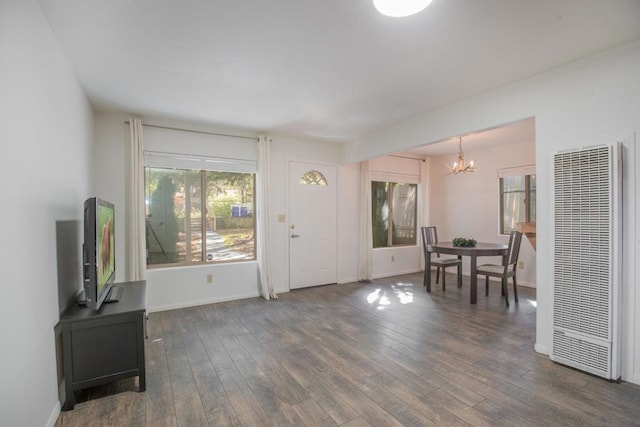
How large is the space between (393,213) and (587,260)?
4.07 meters

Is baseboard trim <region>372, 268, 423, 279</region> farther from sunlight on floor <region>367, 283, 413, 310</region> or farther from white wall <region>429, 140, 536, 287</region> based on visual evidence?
white wall <region>429, 140, 536, 287</region>

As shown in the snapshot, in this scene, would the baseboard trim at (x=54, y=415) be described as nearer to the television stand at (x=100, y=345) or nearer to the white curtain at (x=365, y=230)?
the television stand at (x=100, y=345)

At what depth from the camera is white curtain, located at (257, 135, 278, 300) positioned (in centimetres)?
455

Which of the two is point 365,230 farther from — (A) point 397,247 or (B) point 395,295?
(B) point 395,295

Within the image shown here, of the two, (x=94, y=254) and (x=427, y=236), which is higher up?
(x=94, y=254)

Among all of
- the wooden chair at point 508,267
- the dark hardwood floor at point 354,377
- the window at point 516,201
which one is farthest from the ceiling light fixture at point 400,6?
the window at point 516,201

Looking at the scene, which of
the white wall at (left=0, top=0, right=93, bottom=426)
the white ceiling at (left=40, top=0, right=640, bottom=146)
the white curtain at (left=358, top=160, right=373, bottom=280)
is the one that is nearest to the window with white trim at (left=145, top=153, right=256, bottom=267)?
the white ceiling at (left=40, top=0, right=640, bottom=146)

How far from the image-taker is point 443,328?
3287 millimetres

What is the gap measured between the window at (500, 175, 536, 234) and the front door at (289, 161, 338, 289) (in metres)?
3.16

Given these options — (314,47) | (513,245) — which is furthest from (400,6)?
(513,245)

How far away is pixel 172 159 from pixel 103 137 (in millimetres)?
780

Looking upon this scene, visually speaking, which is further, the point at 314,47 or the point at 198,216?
the point at 198,216

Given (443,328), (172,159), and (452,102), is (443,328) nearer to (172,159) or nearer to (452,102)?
(452,102)

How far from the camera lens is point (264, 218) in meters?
4.56
